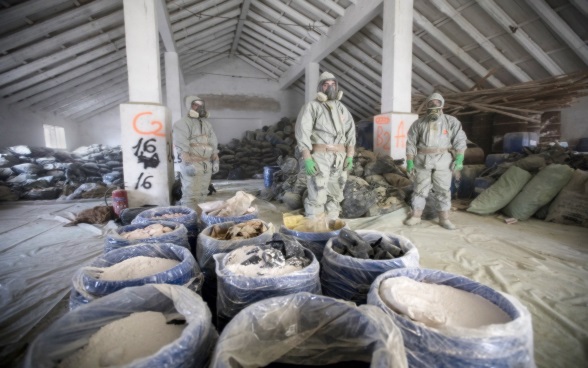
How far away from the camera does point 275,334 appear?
91 centimetres

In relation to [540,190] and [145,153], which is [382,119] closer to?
[540,190]

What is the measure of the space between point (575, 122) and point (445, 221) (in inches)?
245

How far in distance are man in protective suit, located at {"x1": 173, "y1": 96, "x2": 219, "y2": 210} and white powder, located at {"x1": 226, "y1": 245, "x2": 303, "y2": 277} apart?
306 cm

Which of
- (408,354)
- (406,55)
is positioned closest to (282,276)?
(408,354)

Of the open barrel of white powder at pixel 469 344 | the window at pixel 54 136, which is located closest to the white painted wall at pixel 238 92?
the window at pixel 54 136

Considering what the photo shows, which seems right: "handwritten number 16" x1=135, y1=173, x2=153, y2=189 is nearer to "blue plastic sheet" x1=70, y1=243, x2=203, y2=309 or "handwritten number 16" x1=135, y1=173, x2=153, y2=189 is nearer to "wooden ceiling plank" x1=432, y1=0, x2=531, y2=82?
"blue plastic sheet" x1=70, y1=243, x2=203, y2=309

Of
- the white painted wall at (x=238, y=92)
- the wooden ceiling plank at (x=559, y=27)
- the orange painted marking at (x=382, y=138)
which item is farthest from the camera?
the white painted wall at (x=238, y=92)

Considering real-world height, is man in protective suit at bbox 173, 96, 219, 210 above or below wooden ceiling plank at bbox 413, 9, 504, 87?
below

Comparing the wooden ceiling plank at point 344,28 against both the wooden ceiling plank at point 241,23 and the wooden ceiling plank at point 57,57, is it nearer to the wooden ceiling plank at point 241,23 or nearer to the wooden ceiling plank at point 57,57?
the wooden ceiling plank at point 241,23

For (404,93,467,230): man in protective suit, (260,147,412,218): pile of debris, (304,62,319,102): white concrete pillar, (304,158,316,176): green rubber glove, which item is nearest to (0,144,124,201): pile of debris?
(260,147,412,218): pile of debris

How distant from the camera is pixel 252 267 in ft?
4.12

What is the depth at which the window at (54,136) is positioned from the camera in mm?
9569

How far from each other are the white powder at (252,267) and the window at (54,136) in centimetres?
1136

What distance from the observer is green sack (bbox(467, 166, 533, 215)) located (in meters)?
3.77
